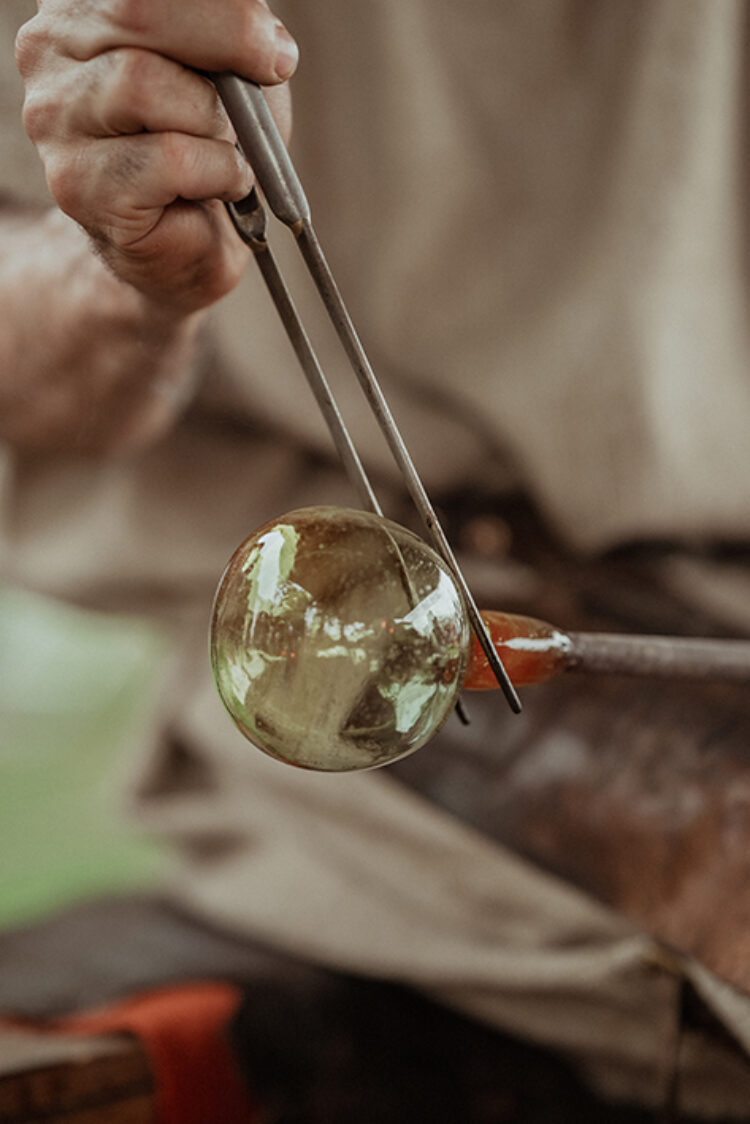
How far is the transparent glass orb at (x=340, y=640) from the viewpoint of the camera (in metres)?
0.23

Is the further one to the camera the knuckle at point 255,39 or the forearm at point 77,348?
the forearm at point 77,348

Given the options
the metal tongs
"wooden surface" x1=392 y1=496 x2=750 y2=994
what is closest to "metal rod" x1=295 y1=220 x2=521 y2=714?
the metal tongs

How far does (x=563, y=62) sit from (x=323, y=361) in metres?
0.21

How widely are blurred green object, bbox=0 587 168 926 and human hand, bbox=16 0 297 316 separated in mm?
727

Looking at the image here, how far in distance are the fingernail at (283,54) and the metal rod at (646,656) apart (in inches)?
6.3

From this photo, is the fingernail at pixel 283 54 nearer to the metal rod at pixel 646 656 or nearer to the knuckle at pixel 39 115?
the knuckle at pixel 39 115

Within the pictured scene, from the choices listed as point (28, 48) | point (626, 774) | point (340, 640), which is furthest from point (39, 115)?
point (626, 774)

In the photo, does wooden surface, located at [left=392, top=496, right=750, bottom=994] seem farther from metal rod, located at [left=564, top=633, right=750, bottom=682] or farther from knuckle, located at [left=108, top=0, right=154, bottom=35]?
knuckle, located at [left=108, top=0, right=154, bottom=35]

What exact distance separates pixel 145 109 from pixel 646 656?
19 cm

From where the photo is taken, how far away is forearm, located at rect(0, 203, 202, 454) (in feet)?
1.19

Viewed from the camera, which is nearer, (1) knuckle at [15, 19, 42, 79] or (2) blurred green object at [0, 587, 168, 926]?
(1) knuckle at [15, 19, 42, 79]

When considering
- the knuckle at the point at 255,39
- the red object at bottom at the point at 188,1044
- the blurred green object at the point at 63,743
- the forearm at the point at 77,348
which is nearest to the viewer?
the knuckle at the point at 255,39

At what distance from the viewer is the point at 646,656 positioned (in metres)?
0.28

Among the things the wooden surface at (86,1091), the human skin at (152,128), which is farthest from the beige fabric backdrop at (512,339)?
the human skin at (152,128)
